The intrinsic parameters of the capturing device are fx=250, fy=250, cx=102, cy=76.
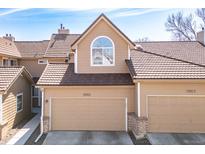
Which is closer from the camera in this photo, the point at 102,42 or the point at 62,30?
the point at 102,42

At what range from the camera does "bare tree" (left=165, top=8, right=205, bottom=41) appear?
122 feet

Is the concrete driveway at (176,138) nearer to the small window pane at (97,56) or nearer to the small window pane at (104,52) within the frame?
the small window pane at (104,52)

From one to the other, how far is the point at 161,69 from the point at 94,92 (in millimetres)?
4021

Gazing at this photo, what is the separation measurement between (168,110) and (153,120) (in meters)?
0.98

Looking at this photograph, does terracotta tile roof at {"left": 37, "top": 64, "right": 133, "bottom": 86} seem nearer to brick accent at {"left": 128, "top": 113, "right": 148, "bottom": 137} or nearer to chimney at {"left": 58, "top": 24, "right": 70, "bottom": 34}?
brick accent at {"left": 128, "top": 113, "right": 148, "bottom": 137}

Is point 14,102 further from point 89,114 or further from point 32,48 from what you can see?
point 32,48

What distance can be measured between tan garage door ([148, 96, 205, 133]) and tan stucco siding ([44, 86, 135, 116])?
1319 mm

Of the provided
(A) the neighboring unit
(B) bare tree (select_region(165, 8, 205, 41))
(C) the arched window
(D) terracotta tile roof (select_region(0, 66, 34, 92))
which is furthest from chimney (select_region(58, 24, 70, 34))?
(B) bare tree (select_region(165, 8, 205, 41))

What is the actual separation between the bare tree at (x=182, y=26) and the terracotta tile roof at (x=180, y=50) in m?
16.9

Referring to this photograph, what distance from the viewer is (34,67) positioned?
2392cm

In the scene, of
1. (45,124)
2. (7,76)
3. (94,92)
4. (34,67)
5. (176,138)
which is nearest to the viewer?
(176,138)

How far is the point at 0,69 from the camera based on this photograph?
1528 cm

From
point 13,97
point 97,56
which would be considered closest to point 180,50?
point 97,56
